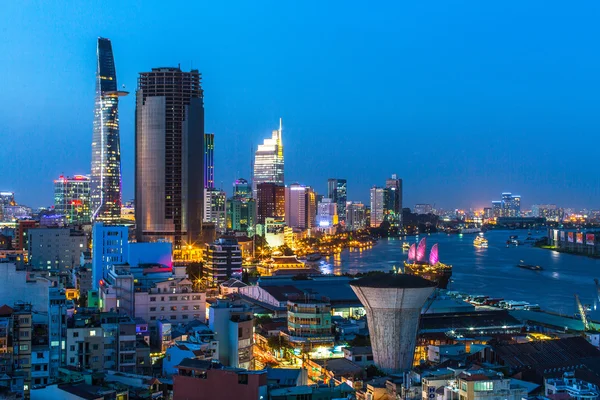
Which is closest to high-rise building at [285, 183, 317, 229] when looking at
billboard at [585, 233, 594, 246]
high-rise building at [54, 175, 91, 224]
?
high-rise building at [54, 175, 91, 224]

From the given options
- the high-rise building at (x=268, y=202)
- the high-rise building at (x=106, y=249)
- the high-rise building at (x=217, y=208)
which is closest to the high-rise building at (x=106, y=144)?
the high-rise building at (x=217, y=208)

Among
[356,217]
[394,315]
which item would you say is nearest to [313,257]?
[394,315]

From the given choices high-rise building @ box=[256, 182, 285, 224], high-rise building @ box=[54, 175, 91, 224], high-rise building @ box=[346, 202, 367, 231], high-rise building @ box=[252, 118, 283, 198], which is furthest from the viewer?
high-rise building @ box=[346, 202, 367, 231]

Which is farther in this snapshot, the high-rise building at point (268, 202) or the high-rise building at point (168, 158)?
the high-rise building at point (268, 202)

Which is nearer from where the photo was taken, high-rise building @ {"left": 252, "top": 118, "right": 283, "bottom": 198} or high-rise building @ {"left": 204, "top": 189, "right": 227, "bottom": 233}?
high-rise building @ {"left": 204, "top": 189, "right": 227, "bottom": 233}

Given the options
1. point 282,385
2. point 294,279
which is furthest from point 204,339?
point 294,279

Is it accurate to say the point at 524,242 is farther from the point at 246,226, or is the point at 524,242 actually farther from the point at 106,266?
the point at 106,266

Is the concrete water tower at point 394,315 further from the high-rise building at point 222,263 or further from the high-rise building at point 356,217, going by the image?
the high-rise building at point 356,217

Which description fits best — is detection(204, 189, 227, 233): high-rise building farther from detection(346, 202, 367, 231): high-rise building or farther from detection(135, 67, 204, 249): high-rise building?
detection(346, 202, 367, 231): high-rise building
